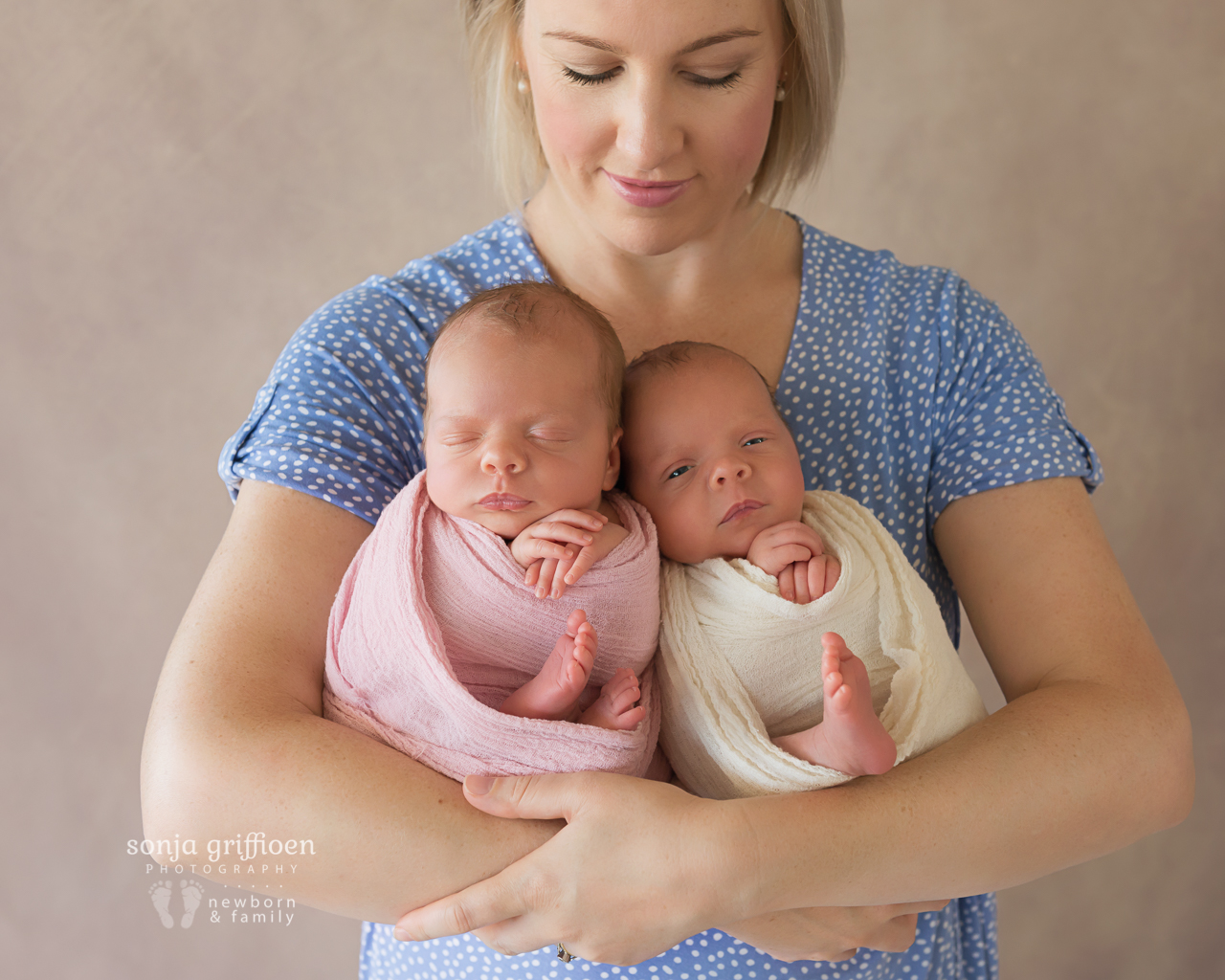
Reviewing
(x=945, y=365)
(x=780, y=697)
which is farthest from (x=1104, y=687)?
(x=945, y=365)

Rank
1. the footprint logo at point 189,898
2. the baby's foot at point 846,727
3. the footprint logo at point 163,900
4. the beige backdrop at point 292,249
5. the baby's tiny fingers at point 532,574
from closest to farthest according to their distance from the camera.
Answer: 1. the baby's foot at point 846,727
2. the baby's tiny fingers at point 532,574
3. the footprint logo at point 189,898
4. the beige backdrop at point 292,249
5. the footprint logo at point 163,900

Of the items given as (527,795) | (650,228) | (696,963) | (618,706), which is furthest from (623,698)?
(650,228)

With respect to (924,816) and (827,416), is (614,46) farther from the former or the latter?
(924,816)

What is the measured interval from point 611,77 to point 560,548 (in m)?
0.59

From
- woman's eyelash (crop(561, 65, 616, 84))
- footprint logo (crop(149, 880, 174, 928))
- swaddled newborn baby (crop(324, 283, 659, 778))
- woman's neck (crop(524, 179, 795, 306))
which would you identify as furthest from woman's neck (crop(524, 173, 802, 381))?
footprint logo (crop(149, 880, 174, 928))

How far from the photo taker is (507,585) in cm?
109

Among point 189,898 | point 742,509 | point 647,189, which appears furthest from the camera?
point 189,898

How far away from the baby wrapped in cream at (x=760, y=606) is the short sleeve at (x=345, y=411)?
0.96 ft

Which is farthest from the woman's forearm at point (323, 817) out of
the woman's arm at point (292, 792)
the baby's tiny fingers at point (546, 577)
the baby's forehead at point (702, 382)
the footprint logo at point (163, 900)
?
the footprint logo at point (163, 900)

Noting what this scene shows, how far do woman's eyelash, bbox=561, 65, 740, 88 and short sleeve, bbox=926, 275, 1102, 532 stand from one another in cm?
45

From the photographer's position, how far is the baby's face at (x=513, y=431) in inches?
43.8

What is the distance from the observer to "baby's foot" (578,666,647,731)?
3.52ft

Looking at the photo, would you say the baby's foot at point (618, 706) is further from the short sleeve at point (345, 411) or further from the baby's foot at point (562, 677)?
the short sleeve at point (345, 411)

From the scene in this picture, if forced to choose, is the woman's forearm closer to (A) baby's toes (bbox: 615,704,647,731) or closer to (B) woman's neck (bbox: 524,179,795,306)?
(A) baby's toes (bbox: 615,704,647,731)
